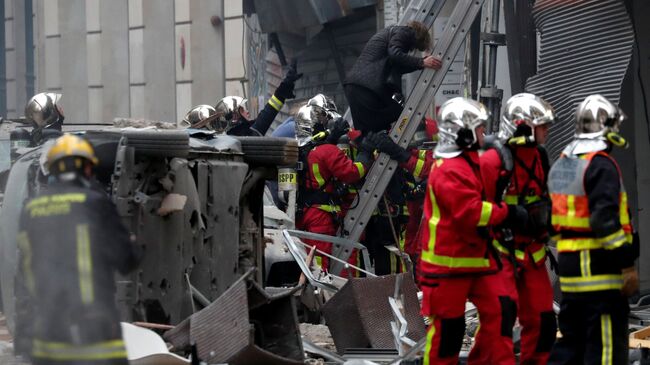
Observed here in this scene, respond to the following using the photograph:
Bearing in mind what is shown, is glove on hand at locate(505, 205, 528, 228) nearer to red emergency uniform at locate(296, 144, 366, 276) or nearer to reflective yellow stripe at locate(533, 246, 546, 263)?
reflective yellow stripe at locate(533, 246, 546, 263)

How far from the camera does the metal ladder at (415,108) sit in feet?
38.7

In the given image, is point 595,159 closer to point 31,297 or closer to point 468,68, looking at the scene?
point 31,297

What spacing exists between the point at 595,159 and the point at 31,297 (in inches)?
115

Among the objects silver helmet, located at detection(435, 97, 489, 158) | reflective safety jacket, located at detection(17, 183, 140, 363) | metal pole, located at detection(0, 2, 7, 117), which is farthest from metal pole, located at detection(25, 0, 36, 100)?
reflective safety jacket, located at detection(17, 183, 140, 363)

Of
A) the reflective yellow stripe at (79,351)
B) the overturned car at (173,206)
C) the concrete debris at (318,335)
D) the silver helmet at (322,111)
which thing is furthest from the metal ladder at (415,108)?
the reflective yellow stripe at (79,351)

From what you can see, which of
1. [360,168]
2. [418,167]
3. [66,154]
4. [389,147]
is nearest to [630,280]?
[66,154]

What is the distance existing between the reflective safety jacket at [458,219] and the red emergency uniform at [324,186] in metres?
4.38

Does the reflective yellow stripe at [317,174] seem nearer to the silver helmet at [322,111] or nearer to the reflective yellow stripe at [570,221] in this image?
the silver helmet at [322,111]

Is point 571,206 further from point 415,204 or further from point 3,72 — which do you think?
point 3,72

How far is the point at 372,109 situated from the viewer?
12.3 metres

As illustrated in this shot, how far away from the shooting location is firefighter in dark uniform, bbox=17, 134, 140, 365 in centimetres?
636

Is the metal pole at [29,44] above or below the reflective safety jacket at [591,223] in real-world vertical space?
above

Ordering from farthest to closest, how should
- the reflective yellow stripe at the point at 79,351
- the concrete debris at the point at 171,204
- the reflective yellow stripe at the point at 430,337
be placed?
the concrete debris at the point at 171,204
the reflective yellow stripe at the point at 430,337
the reflective yellow stripe at the point at 79,351

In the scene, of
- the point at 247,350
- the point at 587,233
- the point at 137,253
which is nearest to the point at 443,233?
the point at 587,233
